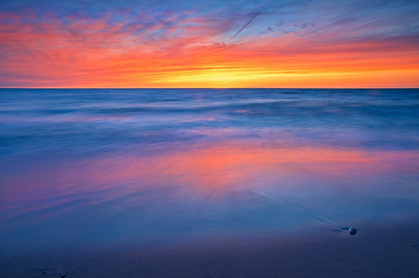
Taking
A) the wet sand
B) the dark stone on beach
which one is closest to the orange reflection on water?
the wet sand

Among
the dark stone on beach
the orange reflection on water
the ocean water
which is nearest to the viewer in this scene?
the dark stone on beach

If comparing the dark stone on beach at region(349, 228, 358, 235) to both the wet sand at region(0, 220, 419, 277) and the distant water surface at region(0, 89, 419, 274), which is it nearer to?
the wet sand at region(0, 220, 419, 277)

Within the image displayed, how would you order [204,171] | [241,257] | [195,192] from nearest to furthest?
[241,257]
[195,192]
[204,171]

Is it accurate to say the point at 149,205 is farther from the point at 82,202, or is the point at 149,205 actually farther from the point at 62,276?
the point at 62,276

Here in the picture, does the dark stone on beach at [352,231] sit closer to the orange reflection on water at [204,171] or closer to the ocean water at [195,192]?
the ocean water at [195,192]

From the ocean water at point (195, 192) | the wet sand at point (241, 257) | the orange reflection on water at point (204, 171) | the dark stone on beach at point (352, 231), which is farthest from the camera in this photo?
the orange reflection on water at point (204, 171)

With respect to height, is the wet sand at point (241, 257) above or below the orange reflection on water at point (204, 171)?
below

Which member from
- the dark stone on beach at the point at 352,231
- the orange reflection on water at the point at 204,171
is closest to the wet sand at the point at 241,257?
the dark stone on beach at the point at 352,231

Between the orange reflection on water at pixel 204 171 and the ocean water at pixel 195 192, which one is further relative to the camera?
the orange reflection on water at pixel 204 171

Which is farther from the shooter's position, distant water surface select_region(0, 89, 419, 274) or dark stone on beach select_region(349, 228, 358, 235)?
distant water surface select_region(0, 89, 419, 274)

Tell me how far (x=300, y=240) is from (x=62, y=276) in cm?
204

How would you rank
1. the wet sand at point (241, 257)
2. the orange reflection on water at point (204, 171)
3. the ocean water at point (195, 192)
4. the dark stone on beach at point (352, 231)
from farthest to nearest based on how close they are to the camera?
the orange reflection on water at point (204, 171) → the ocean water at point (195, 192) → the dark stone on beach at point (352, 231) → the wet sand at point (241, 257)

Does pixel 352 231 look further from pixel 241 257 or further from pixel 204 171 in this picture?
pixel 204 171

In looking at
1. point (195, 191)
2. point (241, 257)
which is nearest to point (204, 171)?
point (195, 191)
